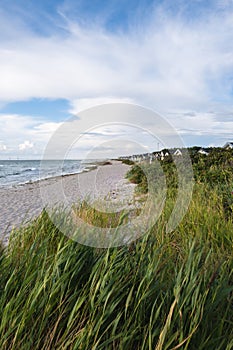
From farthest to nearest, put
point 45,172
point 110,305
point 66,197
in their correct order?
point 45,172 < point 66,197 < point 110,305

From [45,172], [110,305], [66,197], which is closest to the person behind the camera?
[110,305]

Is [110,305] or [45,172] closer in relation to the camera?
[110,305]

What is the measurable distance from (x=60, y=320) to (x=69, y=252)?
0.52 m

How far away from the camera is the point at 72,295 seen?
1941 millimetres

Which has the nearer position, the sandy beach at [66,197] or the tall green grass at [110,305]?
the tall green grass at [110,305]

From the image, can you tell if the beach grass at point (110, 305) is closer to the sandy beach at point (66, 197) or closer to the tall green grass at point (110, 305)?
the tall green grass at point (110, 305)

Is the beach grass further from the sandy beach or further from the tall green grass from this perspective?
the sandy beach

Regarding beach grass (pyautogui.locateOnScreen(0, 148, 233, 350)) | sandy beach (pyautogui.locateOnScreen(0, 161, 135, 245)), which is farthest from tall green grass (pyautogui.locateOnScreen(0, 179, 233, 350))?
sandy beach (pyautogui.locateOnScreen(0, 161, 135, 245))

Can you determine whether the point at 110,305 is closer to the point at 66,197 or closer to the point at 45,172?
the point at 66,197

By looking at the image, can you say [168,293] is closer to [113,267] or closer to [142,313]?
[142,313]

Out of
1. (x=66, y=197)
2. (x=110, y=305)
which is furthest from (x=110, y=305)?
(x=66, y=197)

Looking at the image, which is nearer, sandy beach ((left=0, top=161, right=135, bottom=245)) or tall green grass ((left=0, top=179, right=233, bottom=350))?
tall green grass ((left=0, top=179, right=233, bottom=350))

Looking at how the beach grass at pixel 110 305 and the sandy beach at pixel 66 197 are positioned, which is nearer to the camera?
the beach grass at pixel 110 305

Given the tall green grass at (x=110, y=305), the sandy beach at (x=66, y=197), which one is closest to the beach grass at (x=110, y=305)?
the tall green grass at (x=110, y=305)
